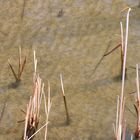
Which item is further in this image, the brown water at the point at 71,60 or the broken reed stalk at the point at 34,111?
the brown water at the point at 71,60

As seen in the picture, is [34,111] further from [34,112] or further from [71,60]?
[71,60]

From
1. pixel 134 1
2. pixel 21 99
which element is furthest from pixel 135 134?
pixel 134 1

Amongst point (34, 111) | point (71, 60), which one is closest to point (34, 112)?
point (34, 111)

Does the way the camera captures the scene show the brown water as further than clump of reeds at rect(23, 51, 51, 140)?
Yes

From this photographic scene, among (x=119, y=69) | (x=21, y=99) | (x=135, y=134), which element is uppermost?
(x=119, y=69)

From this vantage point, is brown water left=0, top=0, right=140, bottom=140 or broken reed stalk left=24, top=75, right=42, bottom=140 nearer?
broken reed stalk left=24, top=75, right=42, bottom=140

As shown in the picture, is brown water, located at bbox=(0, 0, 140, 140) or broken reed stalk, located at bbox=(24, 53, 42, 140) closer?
broken reed stalk, located at bbox=(24, 53, 42, 140)

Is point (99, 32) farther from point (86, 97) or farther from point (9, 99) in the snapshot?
point (9, 99)

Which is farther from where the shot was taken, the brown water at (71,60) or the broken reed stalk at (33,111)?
the brown water at (71,60)
